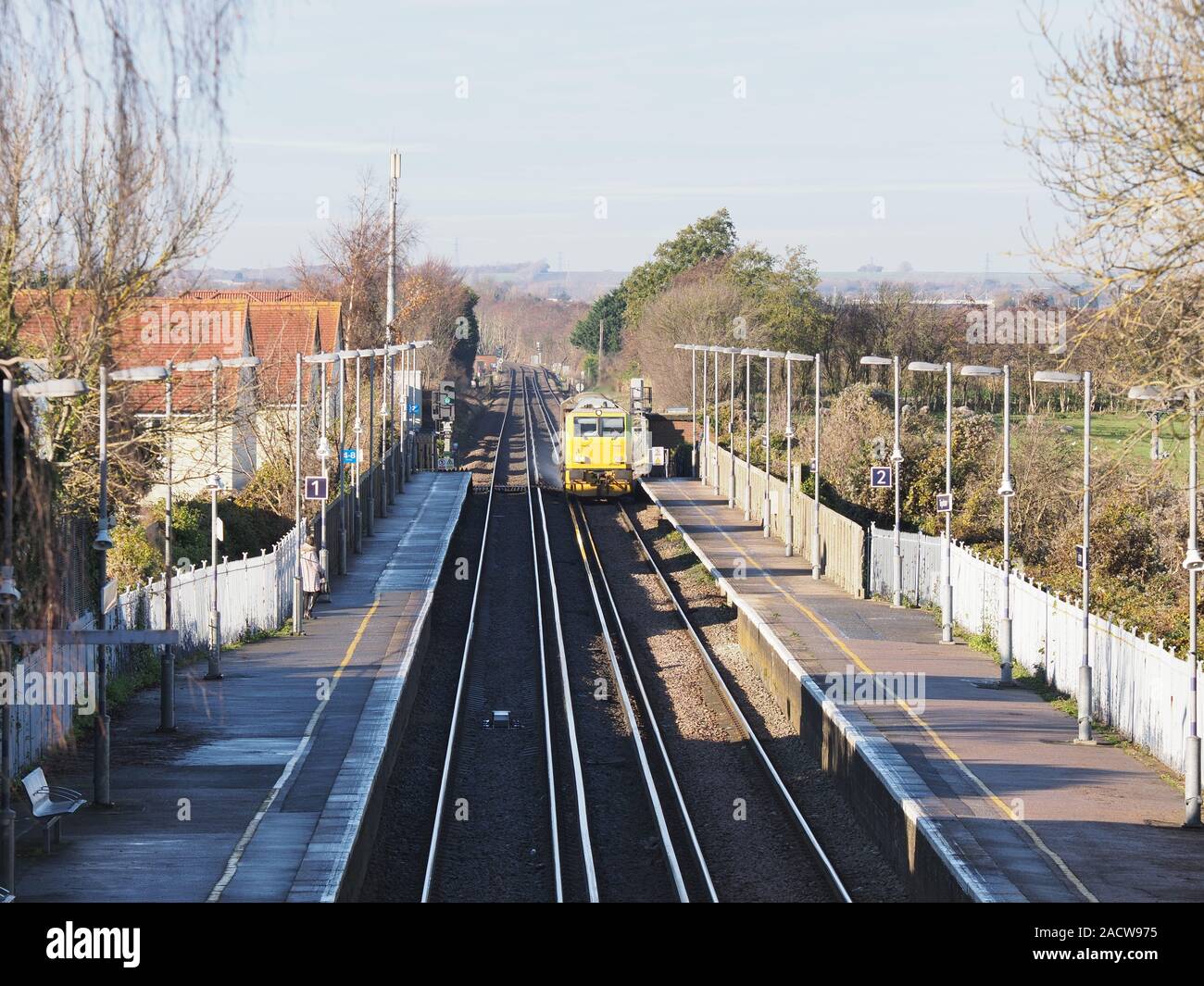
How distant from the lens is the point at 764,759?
20844 mm

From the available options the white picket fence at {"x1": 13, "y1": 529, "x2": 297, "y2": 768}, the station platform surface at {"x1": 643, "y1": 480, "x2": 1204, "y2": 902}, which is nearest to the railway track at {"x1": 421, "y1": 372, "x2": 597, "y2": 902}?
the white picket fence at {"x1": 13, "y1": 529, "x2": 297, "y2": 768}

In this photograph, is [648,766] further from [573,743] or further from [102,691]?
[102,691]

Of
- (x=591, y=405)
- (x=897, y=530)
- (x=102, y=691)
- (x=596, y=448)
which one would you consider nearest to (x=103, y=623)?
(x=102, y=691)

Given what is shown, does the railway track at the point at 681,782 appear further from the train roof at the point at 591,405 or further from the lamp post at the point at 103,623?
the train roof at the point at 591,405

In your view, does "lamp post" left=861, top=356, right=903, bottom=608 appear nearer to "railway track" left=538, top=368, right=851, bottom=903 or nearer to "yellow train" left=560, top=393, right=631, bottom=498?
"railway track" left=538, top=368, right=851, bottom=903

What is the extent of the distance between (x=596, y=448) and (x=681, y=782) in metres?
33.8

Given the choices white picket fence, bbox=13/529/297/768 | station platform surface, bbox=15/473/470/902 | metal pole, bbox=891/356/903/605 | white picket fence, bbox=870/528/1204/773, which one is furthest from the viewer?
metal pole, bbox=891/356/903/605

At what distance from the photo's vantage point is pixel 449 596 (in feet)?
119

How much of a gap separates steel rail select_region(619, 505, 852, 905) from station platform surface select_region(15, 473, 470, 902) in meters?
4.83

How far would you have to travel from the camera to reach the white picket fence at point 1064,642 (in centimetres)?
1808

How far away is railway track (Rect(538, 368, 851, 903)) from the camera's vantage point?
15.9 m

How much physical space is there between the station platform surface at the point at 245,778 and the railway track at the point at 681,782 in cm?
347
